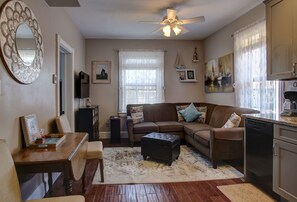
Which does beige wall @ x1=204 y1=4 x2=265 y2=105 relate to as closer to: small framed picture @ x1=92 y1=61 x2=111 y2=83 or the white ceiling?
the white ceiling

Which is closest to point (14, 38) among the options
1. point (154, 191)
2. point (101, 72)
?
point (154, 191)

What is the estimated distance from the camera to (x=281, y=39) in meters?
2.70

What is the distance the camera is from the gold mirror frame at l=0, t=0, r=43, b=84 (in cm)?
177

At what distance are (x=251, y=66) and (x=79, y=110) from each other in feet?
10.9

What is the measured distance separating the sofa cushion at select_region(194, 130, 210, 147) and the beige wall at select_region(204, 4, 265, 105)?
1016 mm

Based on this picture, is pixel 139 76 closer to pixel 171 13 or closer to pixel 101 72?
pixel 101 72

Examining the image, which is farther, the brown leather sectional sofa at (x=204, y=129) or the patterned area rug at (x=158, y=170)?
the brown leather sectional sofa at (x=204, y=129)

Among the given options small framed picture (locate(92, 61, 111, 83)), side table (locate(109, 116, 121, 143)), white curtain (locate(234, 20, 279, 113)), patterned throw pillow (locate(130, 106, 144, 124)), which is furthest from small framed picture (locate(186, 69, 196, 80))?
side table (locate(109, 116, 121, 143))

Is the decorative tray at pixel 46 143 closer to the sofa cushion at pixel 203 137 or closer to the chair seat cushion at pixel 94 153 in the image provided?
the chair seat cushion at pixel 94 153

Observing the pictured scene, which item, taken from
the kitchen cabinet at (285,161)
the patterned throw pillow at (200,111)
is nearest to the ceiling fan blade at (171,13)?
the kitchen cabinet at (285,161)

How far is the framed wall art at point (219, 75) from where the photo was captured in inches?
178

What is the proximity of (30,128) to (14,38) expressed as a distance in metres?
0.85

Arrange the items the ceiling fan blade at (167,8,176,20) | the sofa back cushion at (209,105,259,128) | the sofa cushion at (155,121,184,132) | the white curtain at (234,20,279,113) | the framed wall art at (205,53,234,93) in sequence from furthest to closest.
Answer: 1. the sofa cushion at (155,121,184,132)
2. the framed wall art at (205,53,234,93)
3. the sofa back cushion at (209,105,259,128)
4. the ceiling fan blade at (167,8,176,20)
5. the white curtain at (234,20,279,113)

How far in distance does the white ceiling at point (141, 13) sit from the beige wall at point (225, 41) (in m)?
0.11
